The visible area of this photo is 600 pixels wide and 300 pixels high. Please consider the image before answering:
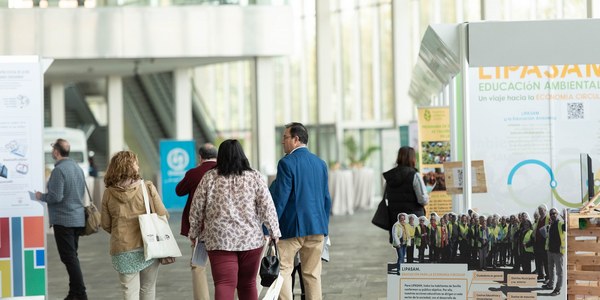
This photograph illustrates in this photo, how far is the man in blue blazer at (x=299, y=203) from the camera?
810 centimetres

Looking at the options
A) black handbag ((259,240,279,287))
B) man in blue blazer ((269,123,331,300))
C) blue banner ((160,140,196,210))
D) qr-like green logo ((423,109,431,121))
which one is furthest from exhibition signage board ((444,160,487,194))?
blue banner ((160,140,196,210))

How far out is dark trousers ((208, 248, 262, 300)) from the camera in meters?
7.23

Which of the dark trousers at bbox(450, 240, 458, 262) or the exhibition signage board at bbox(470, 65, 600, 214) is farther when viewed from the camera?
the exhibition signage board at bbox(470, 65, 600, 214)

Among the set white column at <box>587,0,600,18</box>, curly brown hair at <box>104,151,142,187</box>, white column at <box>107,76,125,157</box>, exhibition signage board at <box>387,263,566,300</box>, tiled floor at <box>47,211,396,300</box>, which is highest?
white column at <box>587,0,600,18</box>

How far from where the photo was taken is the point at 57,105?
31.0 m

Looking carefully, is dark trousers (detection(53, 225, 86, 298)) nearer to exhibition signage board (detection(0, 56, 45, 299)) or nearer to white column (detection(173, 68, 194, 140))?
exhibition signage board (detection(0, 56, 45, 299))

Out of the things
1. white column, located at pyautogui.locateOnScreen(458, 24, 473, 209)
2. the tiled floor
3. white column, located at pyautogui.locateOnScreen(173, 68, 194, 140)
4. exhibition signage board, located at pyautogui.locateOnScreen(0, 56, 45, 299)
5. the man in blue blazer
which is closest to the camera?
white column, located at pyautogui.locateOnScreen(458, 24, 473, 209)

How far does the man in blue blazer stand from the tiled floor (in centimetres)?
205

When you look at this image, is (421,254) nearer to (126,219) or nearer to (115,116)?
(126,219)

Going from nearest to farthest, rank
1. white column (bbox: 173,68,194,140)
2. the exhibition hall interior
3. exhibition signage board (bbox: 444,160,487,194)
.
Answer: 1. exhibition signage board (bbox: 444,160,487,194)
2. the exhibition hall interior
3. white column (bbox: 173,68,194,140)

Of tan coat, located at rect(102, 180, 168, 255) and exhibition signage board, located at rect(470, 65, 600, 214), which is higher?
exhibition signage board, located at rect(470, 65, 600, 214)

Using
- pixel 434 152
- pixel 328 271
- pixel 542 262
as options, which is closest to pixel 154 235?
pixel 542 262

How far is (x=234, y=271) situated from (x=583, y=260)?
2.32 m

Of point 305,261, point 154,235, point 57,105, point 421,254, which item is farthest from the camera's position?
point 57,105
